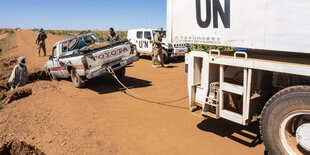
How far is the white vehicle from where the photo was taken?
14.2m

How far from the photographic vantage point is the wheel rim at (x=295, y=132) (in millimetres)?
3090

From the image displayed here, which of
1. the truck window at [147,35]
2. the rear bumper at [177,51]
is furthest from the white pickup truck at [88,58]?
the truck window at [147,35]

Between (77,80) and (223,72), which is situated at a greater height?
(223,72)

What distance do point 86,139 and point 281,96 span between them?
3.55m

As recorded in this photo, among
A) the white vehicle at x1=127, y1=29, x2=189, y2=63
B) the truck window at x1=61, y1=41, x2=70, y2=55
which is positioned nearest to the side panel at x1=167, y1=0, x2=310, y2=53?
the truck window at x1=61, y1=41, x2=70, y2=55

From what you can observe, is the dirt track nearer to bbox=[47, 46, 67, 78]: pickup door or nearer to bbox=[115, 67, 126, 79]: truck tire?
bbox=[47, 46, 67, 78]: pickup door

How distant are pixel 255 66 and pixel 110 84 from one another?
6690 millimetres

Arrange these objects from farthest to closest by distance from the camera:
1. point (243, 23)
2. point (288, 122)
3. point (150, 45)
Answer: point (150, 45) → point (243, 23) → point (288, 122)

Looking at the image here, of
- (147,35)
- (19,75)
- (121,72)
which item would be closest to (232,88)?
(121,72)

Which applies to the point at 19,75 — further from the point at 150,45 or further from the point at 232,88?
the point at 150,45

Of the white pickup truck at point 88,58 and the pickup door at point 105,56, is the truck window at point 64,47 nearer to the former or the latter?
the white pickup truck at point 88,58

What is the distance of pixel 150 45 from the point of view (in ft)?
50.7

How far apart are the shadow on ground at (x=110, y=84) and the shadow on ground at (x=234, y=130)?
4083mm

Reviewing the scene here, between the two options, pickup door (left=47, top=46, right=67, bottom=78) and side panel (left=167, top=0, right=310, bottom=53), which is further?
pickup door (left=47, top=46, right=67, bottom=78)
